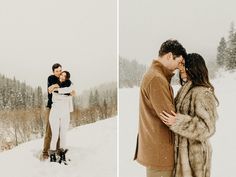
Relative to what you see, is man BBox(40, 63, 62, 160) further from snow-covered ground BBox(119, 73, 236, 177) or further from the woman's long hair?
snow-covered ground BBox(119, 73, 236, 177)

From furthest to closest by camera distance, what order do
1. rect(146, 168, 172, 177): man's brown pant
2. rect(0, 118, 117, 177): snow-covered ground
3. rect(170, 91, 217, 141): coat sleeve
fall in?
rect(0, 118, 117, 177): snow-covered ground
rect(146, 168, 172, 177): man's brown pant
rect(170, 91, 217, 141): coat sleeve

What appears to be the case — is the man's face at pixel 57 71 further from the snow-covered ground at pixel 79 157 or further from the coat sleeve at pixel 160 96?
the coat sleeve at pixel 160 96

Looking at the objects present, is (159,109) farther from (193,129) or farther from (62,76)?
(62,76)

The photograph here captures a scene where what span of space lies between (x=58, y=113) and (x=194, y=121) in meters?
1.04

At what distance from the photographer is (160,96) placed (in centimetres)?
275

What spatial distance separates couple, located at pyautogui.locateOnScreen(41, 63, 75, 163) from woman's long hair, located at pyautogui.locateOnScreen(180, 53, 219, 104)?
0.90 metres

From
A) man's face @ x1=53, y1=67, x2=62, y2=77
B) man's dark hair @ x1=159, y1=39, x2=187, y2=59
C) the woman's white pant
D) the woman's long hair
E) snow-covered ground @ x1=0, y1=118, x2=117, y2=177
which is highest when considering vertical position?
man's dark hair @ x1=159, y1=39, x2=187, y2=59

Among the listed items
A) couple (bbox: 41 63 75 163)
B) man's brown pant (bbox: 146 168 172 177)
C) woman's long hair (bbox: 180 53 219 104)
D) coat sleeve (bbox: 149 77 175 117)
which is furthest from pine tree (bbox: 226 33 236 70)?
couple (bbox: 41 63 75 163)

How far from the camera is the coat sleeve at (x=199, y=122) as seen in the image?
2.71m

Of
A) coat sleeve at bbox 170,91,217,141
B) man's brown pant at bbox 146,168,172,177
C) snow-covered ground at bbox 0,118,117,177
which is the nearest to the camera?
coat sleeve at bbox 170,91,217,141

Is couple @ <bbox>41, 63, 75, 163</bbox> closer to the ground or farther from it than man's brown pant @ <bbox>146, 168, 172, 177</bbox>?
farther from it

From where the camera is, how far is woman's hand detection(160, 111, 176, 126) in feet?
8.95

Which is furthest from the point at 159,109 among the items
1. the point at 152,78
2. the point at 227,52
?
the point at 227,52

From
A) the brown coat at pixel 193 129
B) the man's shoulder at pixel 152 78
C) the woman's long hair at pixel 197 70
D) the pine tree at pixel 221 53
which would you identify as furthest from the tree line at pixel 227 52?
the man's shoulder at pixel 152 78
